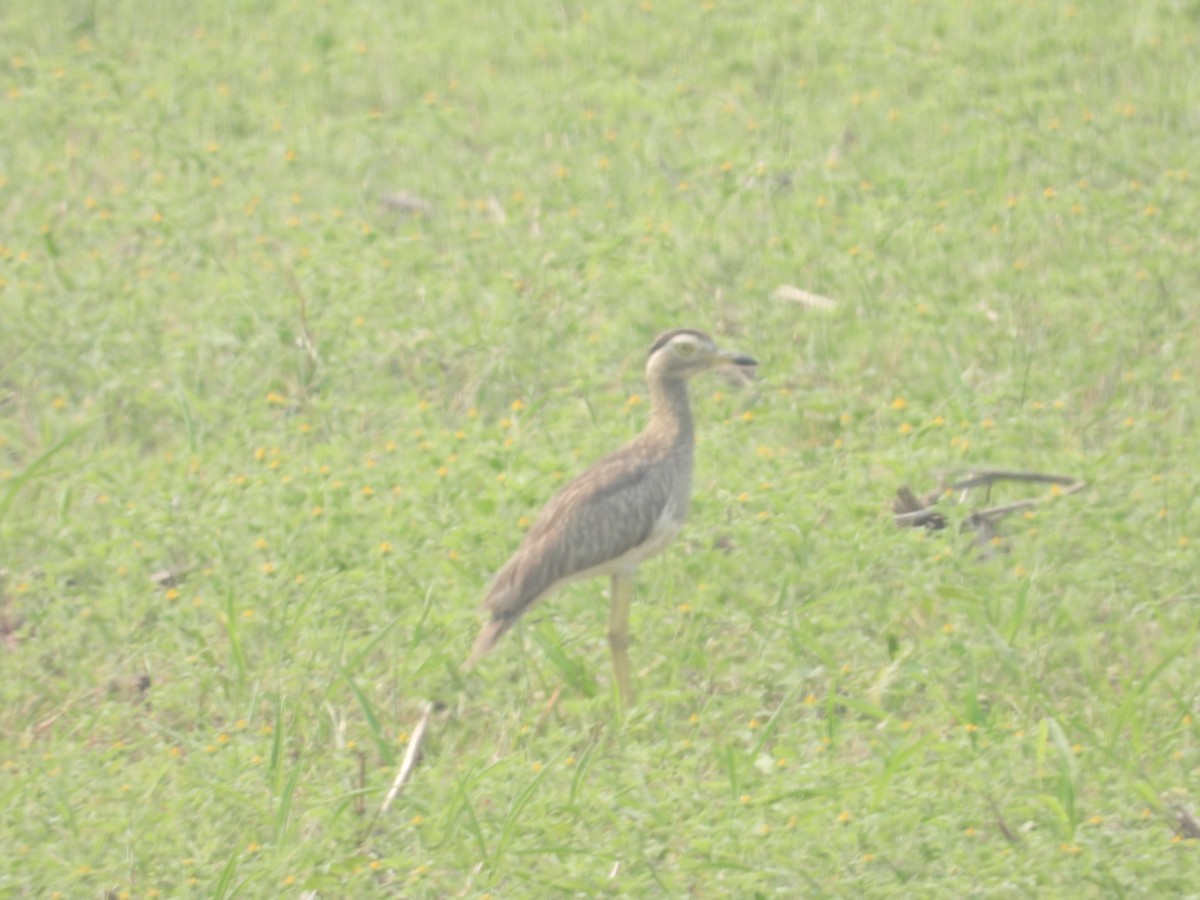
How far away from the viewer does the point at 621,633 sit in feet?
→ 25.8

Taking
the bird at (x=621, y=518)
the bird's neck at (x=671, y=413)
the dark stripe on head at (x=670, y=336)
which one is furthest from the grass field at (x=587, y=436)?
the dark stripe on head at (x=670, y=336)

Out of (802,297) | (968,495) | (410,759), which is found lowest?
(410,759)

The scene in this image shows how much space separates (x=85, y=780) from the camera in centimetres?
733

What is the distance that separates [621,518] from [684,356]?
2.98 feet

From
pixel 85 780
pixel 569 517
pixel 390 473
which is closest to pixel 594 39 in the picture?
pixel 390 473

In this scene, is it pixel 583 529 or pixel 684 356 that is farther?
pixel 684 356

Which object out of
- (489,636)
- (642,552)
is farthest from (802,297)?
(489,636)

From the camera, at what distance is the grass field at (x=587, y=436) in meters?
6.90

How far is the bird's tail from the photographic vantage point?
760 centimetres

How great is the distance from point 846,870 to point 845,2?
800 centimetres

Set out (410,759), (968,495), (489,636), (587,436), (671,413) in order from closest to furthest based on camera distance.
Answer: (410,759)
(489,636)
(671,413)
(968,495)
(587,436)

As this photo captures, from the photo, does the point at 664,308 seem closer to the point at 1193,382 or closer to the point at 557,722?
the point at 1193,382

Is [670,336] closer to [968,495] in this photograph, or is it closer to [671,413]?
[671,413]

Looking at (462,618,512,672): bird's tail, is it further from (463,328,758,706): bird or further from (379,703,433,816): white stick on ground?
(379,703,433,816): white stick on ground
